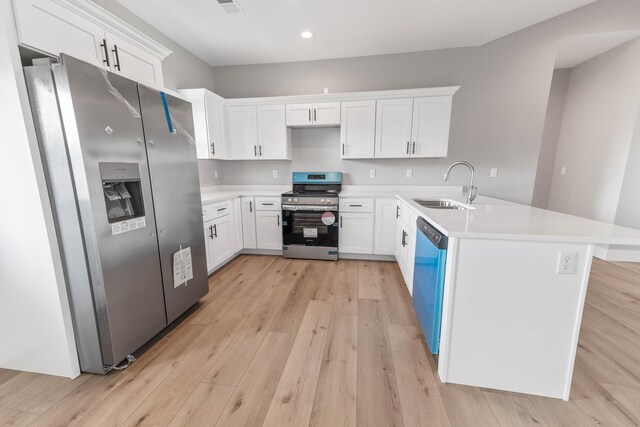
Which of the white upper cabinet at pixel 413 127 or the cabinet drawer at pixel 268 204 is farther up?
the white upper cabinet at pixel 413 127

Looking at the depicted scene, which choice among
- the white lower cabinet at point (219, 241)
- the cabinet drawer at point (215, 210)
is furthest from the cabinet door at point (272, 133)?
the white lower cabinet at point (219, 241)

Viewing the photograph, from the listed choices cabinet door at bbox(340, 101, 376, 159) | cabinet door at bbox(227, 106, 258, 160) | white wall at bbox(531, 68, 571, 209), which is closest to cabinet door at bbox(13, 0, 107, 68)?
cabinet door at bbox(227, 106, 258, 160)

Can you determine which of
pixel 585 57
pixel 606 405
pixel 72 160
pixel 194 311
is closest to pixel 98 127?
pixel 72 160

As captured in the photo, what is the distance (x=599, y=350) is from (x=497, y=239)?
1339 millimetres

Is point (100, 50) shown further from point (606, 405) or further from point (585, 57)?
point (585, 57)

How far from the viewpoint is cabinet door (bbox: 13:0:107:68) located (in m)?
1.29

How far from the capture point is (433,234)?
1.55 m

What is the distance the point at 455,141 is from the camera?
342 centimetres

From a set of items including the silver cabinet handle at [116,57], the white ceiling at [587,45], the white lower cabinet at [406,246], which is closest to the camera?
the silver cabinet handle at [116,57]

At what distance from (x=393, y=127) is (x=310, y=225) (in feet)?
5.43

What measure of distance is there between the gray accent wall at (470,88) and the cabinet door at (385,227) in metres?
0.58

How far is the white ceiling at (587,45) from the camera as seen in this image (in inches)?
111

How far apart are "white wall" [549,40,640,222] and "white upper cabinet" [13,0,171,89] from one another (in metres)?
5.16

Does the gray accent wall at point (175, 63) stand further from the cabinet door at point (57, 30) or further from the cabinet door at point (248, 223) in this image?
the cabinet door at point (248, 223)
